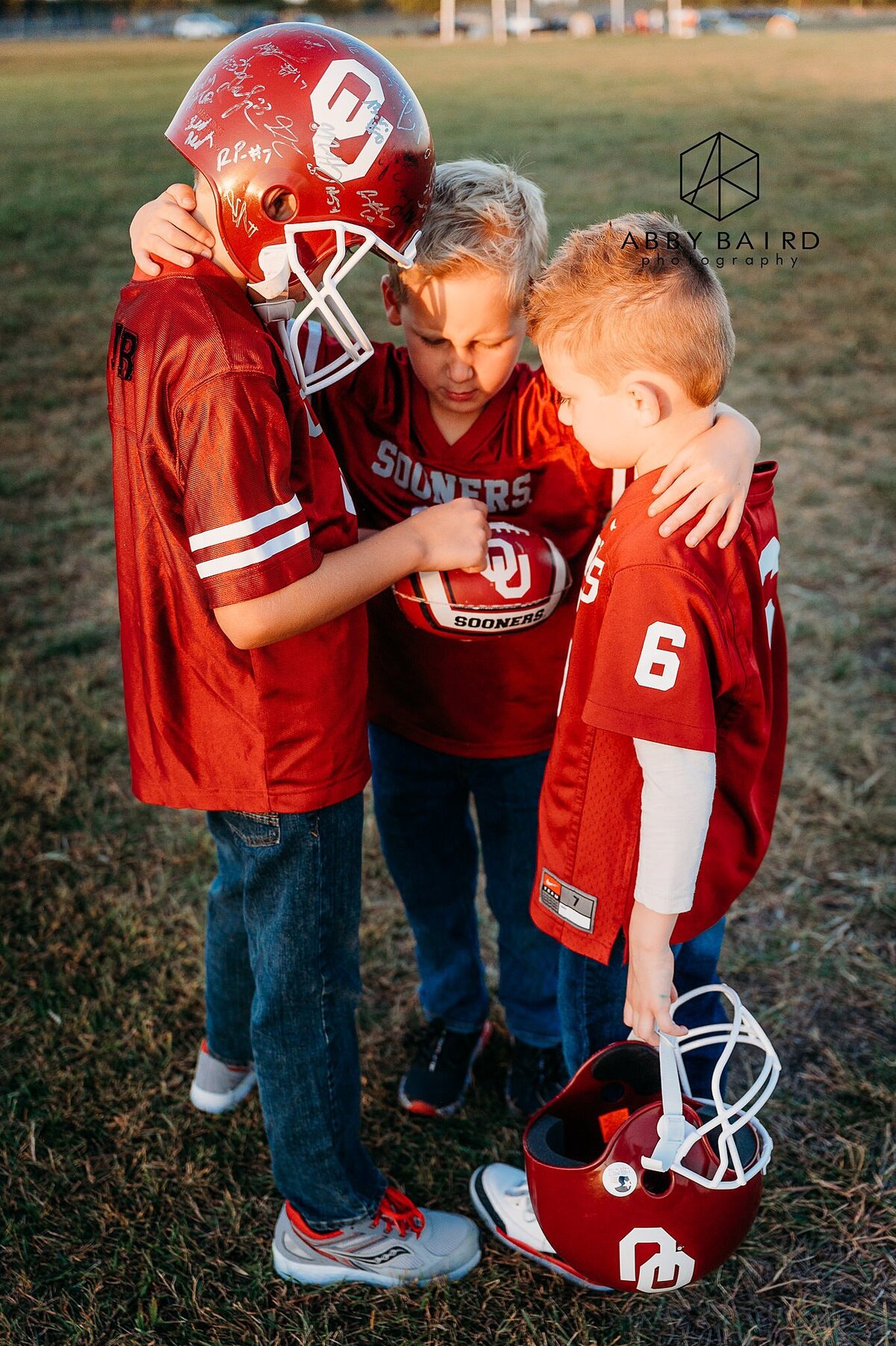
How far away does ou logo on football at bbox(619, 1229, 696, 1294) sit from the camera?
1.81m

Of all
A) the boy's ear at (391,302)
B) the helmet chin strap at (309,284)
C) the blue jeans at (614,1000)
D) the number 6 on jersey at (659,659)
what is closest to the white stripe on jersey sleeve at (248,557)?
the helmet chin strap at (309,284)

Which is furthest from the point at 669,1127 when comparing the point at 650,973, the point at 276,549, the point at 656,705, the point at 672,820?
the point at 276,549

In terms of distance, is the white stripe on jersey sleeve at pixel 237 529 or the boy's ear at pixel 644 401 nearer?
the white stripe on jersey sleeve at pixel 237 529

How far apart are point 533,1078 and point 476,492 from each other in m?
1.37

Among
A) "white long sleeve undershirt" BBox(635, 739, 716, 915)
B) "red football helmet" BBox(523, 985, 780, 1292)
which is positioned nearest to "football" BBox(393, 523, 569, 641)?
"white long sleeve undershirt" BBox(635, 739, 716, 915)

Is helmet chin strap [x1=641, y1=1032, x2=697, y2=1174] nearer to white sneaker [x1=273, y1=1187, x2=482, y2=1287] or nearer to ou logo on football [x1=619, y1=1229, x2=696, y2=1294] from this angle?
ou logo on football [x1=619, y1=1229, x2=696, y2=1294]

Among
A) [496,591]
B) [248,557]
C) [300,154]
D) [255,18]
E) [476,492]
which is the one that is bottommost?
[496,591]

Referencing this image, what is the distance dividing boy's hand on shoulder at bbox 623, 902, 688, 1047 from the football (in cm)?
62

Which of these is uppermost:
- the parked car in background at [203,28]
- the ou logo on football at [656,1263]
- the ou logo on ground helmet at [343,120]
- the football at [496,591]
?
the parked car in background at [203,28]

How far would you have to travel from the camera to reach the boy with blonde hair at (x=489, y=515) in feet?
6.60

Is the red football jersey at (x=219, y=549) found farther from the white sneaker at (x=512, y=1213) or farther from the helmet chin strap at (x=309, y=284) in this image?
the white sneaker at (x=512, y=1213)

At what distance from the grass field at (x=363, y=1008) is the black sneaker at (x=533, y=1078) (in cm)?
7

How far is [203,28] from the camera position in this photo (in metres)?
46.4

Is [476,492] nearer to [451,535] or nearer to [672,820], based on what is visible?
[451,535]
